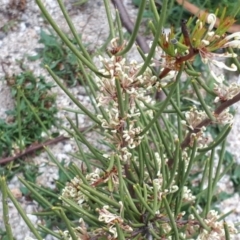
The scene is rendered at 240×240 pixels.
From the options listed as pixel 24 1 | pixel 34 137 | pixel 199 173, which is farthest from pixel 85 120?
pixel 24 1

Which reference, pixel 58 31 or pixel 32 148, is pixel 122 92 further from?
pixel 32 148

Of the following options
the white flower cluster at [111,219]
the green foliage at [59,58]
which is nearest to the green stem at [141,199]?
the white flower cluster at [111,219]

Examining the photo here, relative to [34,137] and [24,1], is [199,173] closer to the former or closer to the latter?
[34,137]

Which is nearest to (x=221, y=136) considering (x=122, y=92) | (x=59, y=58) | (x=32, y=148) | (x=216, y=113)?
(x=216, y=113)

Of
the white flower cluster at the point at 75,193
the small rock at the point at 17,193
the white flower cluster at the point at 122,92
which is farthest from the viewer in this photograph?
the small rock at the point at 17,193

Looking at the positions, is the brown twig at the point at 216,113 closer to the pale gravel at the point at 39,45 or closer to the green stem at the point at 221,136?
the green stem at the point at 221,136

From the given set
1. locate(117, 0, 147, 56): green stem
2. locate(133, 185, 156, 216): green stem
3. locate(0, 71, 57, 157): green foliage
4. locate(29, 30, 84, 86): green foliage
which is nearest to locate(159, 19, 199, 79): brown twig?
locate(117, 0, 147, 56): green stem
